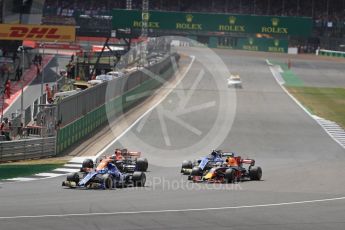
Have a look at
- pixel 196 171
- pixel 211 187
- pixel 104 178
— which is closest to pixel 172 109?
pixel 196 171

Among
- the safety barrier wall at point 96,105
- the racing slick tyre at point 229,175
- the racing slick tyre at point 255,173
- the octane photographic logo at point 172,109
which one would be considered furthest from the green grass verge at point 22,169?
the racing slick tyre at point 255,173

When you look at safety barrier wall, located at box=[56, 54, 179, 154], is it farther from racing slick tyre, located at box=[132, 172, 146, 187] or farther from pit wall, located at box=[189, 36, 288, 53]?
pit wall, located at box=[189, 36, 288, 53]

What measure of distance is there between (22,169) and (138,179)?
650cm

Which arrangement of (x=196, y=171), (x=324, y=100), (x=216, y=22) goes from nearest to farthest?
(x=196, y=171) → (x=324, y=100) → (x=216, y=22)

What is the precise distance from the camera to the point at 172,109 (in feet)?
171

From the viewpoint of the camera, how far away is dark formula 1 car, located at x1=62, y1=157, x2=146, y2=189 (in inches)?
966

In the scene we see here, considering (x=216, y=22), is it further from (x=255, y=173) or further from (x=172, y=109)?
(x=255, y=173)

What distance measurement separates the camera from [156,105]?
53656mm

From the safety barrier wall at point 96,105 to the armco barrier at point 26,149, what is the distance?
0.67 metres

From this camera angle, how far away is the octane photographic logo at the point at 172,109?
3778cm

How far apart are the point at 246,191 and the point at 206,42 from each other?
3492 inches

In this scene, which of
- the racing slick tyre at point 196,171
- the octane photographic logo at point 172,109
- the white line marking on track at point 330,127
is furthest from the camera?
the white line marking on track at point 330,127

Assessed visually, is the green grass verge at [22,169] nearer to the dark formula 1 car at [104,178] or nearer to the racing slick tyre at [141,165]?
the racing slick tyre at [141,165]

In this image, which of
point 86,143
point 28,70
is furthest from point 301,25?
point 86,143
